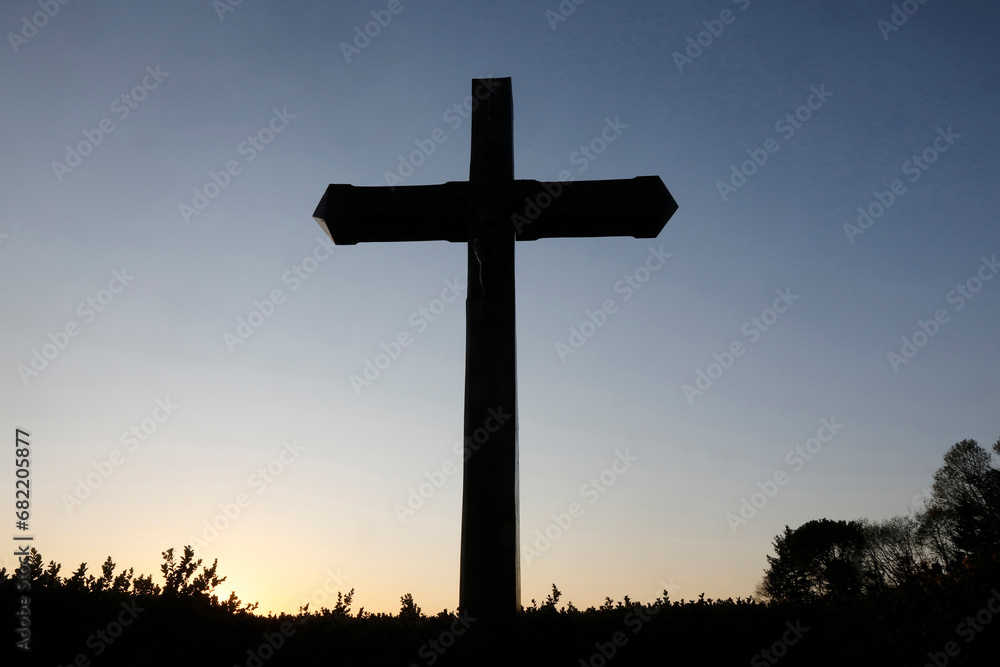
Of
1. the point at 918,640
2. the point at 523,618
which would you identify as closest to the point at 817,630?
the point at 918,640

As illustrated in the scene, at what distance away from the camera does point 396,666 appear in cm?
429
